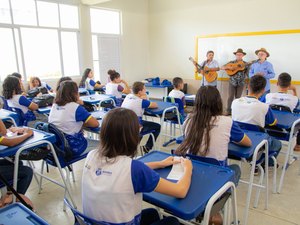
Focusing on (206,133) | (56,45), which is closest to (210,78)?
(56,45)

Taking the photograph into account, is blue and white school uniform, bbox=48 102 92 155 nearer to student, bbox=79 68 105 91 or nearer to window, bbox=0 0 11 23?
student, bbox=79 68 105 91

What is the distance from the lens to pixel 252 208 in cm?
238

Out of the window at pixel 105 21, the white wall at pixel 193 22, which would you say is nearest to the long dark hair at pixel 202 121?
the white wall at pixel 193 22

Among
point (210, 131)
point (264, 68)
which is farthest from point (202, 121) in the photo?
point (264, 68)

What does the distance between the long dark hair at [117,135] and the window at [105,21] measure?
6542mm

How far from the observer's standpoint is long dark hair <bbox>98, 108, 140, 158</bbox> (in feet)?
3.67

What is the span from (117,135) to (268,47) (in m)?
5.99

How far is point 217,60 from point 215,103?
5369 mm

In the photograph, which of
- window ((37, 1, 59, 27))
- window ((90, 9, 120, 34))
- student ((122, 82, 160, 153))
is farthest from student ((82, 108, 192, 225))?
window ((90, 9, 120, 34))

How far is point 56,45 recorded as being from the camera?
6.39 meters

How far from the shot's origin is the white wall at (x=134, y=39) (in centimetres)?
772

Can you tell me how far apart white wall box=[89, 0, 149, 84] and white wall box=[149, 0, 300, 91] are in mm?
219

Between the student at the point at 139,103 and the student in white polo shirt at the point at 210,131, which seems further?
the student at the point at 139,103

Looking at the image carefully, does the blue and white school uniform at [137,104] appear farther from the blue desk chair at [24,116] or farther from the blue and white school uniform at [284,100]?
the blue and white school uniform at [284,100]
